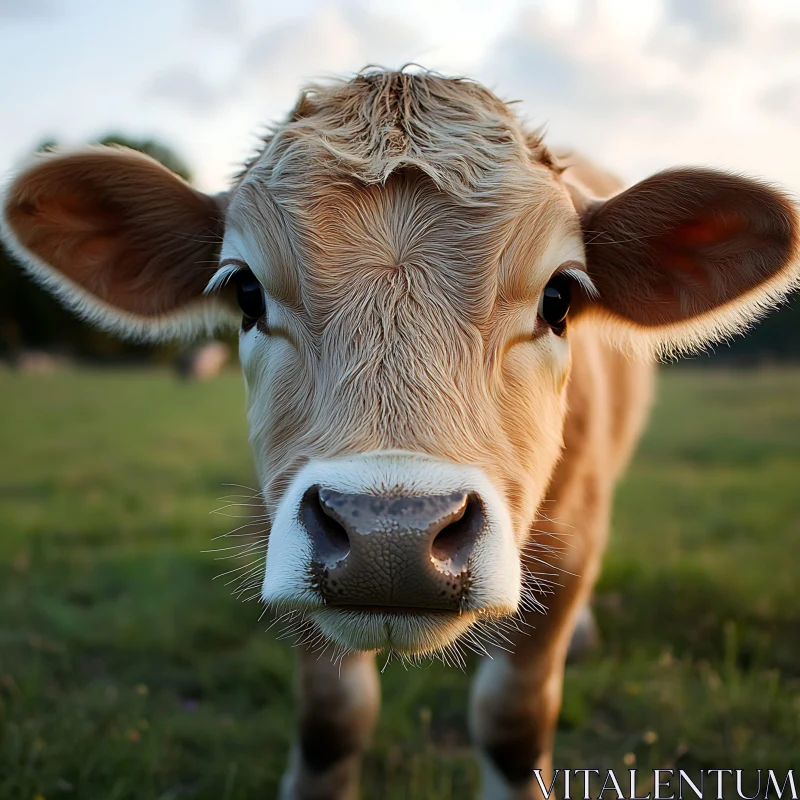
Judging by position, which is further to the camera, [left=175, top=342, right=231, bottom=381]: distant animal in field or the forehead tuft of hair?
[left=175, top=342, right=231, bottom=381]: distant animal in field

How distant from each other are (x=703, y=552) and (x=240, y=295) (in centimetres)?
455

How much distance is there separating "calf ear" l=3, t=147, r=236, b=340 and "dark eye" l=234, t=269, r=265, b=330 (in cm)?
38

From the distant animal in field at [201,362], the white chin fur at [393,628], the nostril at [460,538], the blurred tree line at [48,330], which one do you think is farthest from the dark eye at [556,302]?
the blurred tree line at [48,330]

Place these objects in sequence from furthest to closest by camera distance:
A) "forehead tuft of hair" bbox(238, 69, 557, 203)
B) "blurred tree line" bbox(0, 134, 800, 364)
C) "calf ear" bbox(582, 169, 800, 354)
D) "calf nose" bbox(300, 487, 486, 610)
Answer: "blurred tree line" bbox(0, 134, 800, 364) < "calf ear" bbox(582, 169, 800, 354) < "forehead tuft of hair" bbox(238, 69, 557, 203) < "calf nose" bbox(300, 487, 486, 610)

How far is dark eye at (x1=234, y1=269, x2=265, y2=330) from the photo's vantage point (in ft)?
7.57

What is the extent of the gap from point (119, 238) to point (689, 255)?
6.28 ft

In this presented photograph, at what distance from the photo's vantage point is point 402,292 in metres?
2.00

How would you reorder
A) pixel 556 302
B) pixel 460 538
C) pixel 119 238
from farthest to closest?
pixel 119 238
pixel 556 302
pixel 460 538

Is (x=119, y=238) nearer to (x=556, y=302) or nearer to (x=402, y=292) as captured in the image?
(x=402, y=292)

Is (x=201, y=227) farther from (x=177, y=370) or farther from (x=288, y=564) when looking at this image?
(x=177, y=370)

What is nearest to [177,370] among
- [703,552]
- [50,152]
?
[703,552]

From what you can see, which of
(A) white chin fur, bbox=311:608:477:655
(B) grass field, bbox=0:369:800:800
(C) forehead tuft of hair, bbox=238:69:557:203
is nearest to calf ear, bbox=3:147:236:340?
(C) forehead tuft of hair, bbox=238:69:557:203

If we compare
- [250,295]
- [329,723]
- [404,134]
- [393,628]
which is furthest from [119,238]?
[329,723]

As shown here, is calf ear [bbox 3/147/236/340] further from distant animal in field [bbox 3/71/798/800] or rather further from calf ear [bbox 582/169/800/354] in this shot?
calf ear [bbox 582/169/800/354]
